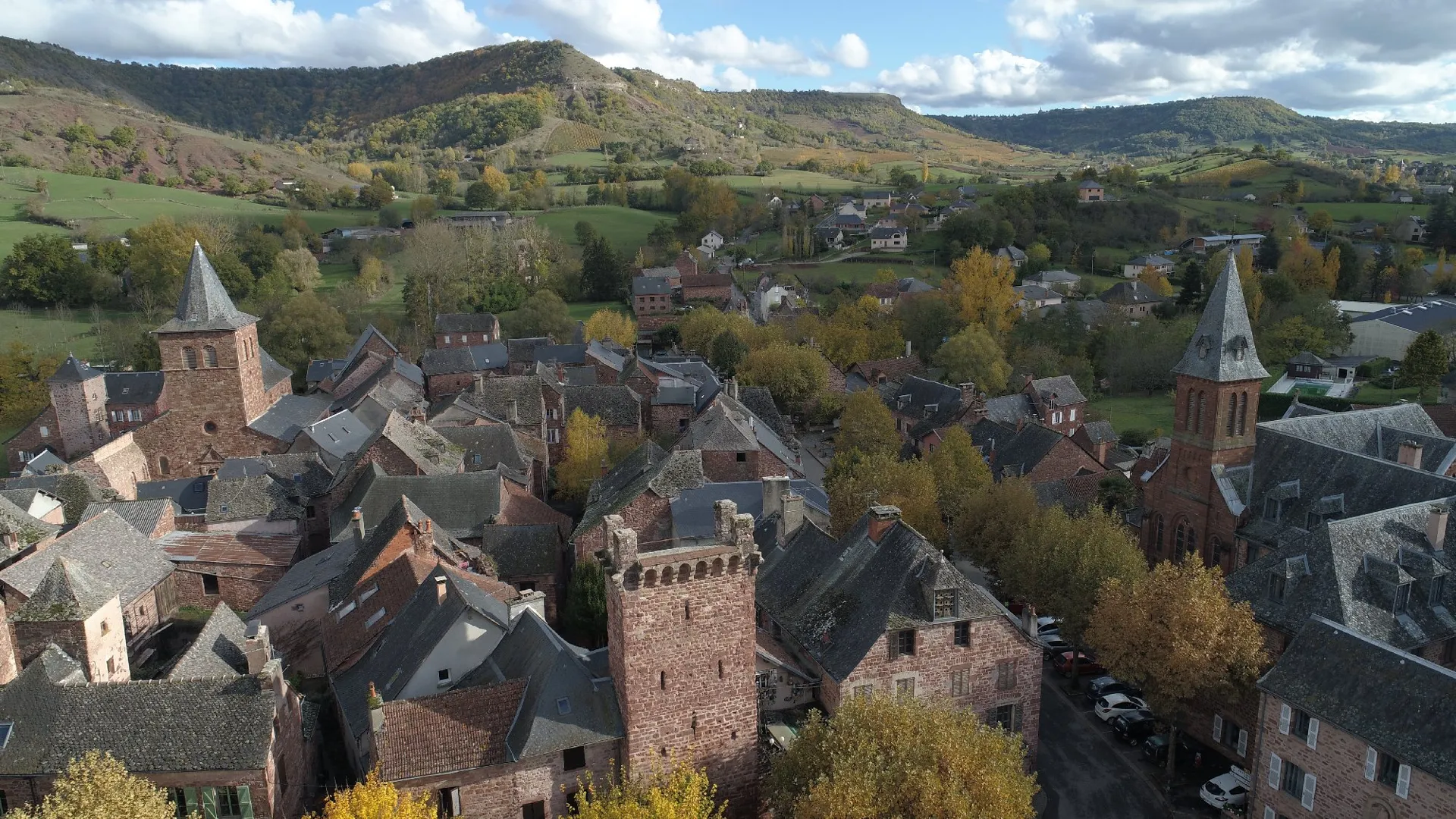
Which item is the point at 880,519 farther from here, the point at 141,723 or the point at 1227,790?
the point at 141,723

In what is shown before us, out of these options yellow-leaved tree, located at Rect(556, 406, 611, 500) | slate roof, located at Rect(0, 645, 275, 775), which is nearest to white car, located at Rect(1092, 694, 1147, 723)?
slate roof, located at Rect(0, 645, 275, 775)

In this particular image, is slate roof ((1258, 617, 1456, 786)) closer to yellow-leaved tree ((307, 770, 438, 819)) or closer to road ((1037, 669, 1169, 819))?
road ((1037, 669, 1169, 819))

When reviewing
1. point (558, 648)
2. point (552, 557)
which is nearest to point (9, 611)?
point (552, 557)

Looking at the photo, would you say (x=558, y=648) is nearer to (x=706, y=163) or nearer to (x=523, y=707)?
(x=523, y=707)

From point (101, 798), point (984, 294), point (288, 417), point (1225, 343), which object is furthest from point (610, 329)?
point (101, 798)

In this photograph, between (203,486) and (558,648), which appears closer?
(558,648)

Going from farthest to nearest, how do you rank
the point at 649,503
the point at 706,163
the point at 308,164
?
the point at 706,163 → the point at 308,164 → the point at 649,503

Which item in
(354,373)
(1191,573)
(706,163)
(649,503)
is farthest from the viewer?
(706,163)

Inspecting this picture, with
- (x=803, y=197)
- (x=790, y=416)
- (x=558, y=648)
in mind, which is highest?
(x=803, y=197)
